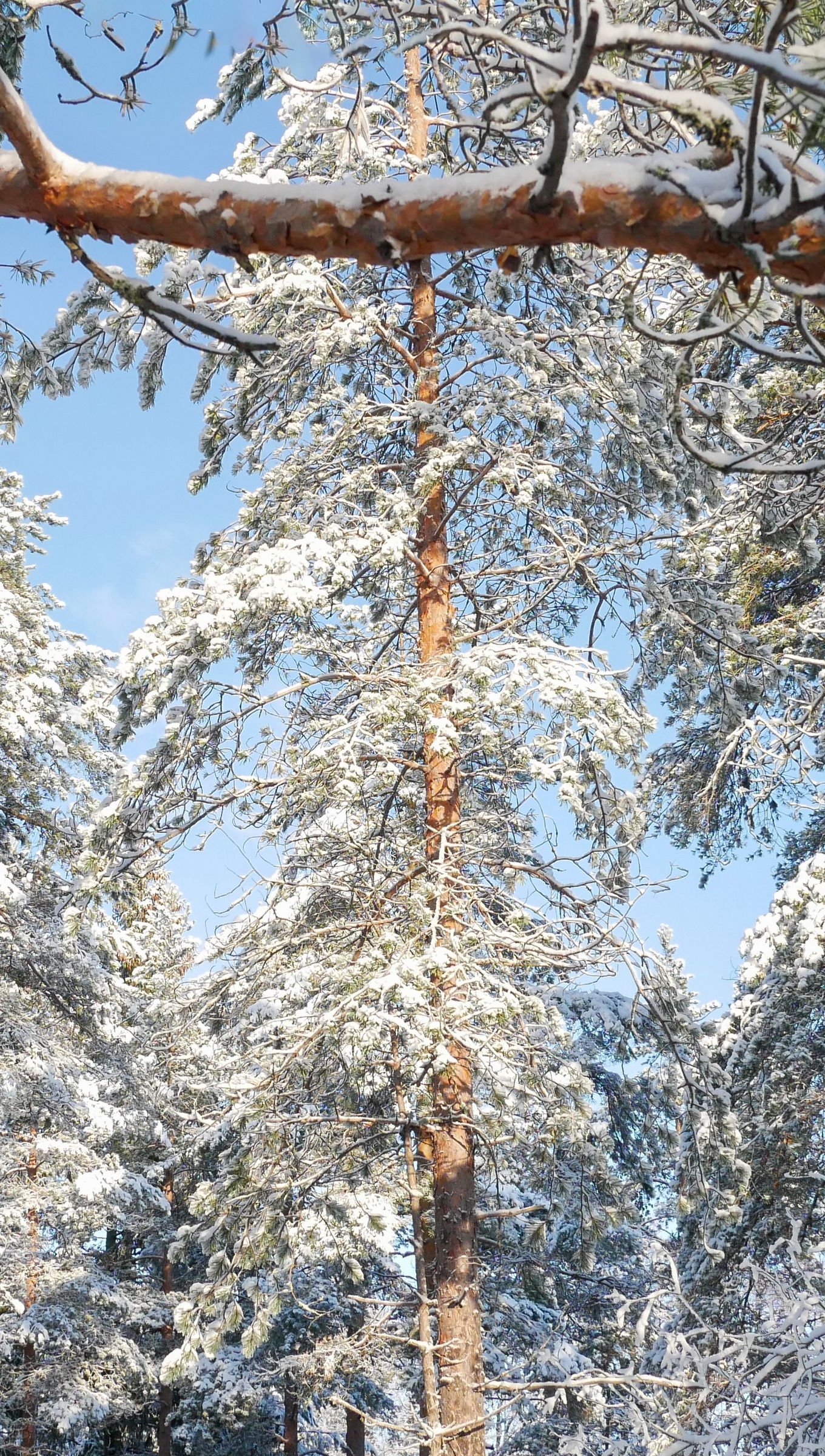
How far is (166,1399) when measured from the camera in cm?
1872

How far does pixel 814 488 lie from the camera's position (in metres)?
7.17

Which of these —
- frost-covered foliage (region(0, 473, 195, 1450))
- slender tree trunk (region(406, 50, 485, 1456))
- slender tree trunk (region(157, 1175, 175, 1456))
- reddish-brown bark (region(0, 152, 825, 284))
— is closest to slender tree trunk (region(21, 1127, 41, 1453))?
frost-covered foliage (region(0, 473, 195, 1450))

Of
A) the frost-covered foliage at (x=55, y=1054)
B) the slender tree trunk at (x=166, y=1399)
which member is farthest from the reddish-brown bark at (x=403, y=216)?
the slender tree trunk at (x=166, y=1399)

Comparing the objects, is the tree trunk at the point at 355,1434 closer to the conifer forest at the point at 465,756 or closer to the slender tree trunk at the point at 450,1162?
the conifer forest at the point at 465,756

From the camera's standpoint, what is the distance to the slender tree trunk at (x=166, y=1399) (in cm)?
1811

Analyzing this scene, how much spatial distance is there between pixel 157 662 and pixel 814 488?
4161mm

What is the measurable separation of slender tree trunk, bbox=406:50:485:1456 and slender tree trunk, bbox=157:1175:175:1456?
38.8ft

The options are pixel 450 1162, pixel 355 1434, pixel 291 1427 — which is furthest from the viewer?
pixel 291 1427

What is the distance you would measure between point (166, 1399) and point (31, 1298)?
5.10 meters

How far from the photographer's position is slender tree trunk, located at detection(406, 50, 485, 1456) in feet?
21.0

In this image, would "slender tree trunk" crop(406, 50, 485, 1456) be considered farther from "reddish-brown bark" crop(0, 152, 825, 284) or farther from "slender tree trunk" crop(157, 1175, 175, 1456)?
"slender tree trunk" crop(157, 1175, 175, 1456)

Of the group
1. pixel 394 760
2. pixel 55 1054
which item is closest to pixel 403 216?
pixel 394 760

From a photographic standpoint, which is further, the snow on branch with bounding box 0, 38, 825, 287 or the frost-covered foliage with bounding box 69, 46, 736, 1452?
→ the frost-covered foliage with bounding box 69, 46, 736, 1452

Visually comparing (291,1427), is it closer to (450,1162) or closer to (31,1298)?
(31,1298)
